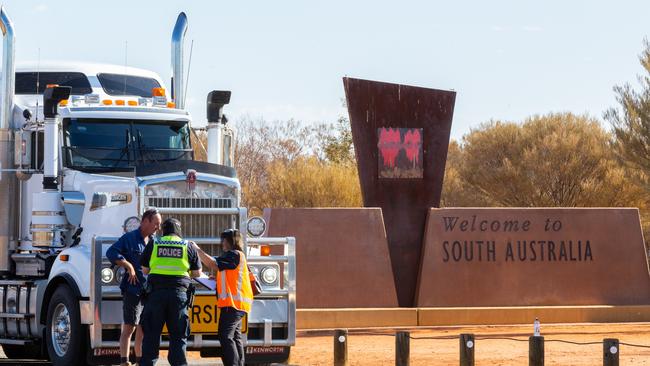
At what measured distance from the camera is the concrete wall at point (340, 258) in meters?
25.6

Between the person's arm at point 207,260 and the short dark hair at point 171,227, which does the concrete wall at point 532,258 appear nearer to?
the person's arm at point 207,260

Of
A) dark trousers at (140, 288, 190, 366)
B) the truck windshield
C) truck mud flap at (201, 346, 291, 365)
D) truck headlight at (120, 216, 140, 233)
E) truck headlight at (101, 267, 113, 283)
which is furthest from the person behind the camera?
the truck windshield

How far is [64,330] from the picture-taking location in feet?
55.2

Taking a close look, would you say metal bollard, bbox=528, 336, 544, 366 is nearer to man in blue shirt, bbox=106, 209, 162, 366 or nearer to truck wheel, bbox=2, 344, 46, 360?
man in blue shirt, bbox=106, 209, 162, 366

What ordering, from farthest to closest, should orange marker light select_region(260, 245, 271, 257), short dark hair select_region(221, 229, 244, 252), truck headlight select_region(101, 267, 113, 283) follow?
orange marker light select_region(260, 245, 271, 257), truck headlight select_region(101, 267, 113, 283), short dark hair select_region(221, 229, 244, 252)

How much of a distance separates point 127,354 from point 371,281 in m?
10.7

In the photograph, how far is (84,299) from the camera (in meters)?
16.3

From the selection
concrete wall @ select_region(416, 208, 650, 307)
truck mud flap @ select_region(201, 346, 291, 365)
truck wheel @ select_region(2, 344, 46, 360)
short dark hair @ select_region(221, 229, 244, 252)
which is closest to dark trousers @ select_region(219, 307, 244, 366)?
short dark hair @ select_region(221, 229, 244, 252)

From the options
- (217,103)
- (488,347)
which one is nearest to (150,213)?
(217,103)

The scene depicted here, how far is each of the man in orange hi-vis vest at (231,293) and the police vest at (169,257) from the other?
32 centimetres

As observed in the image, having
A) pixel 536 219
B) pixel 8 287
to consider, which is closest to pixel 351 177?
pixel 536 219

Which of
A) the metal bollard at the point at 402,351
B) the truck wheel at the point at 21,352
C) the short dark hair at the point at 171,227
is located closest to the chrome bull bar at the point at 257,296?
the short dark hair at the point at 171,227

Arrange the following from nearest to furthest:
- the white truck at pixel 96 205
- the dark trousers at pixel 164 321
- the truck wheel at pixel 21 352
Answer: the dark trousers at pixel 164 321 → the white truck at pixel 96 205 → the truck wheel at pixel 21 352

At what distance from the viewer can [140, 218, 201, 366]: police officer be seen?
49.3 ft
